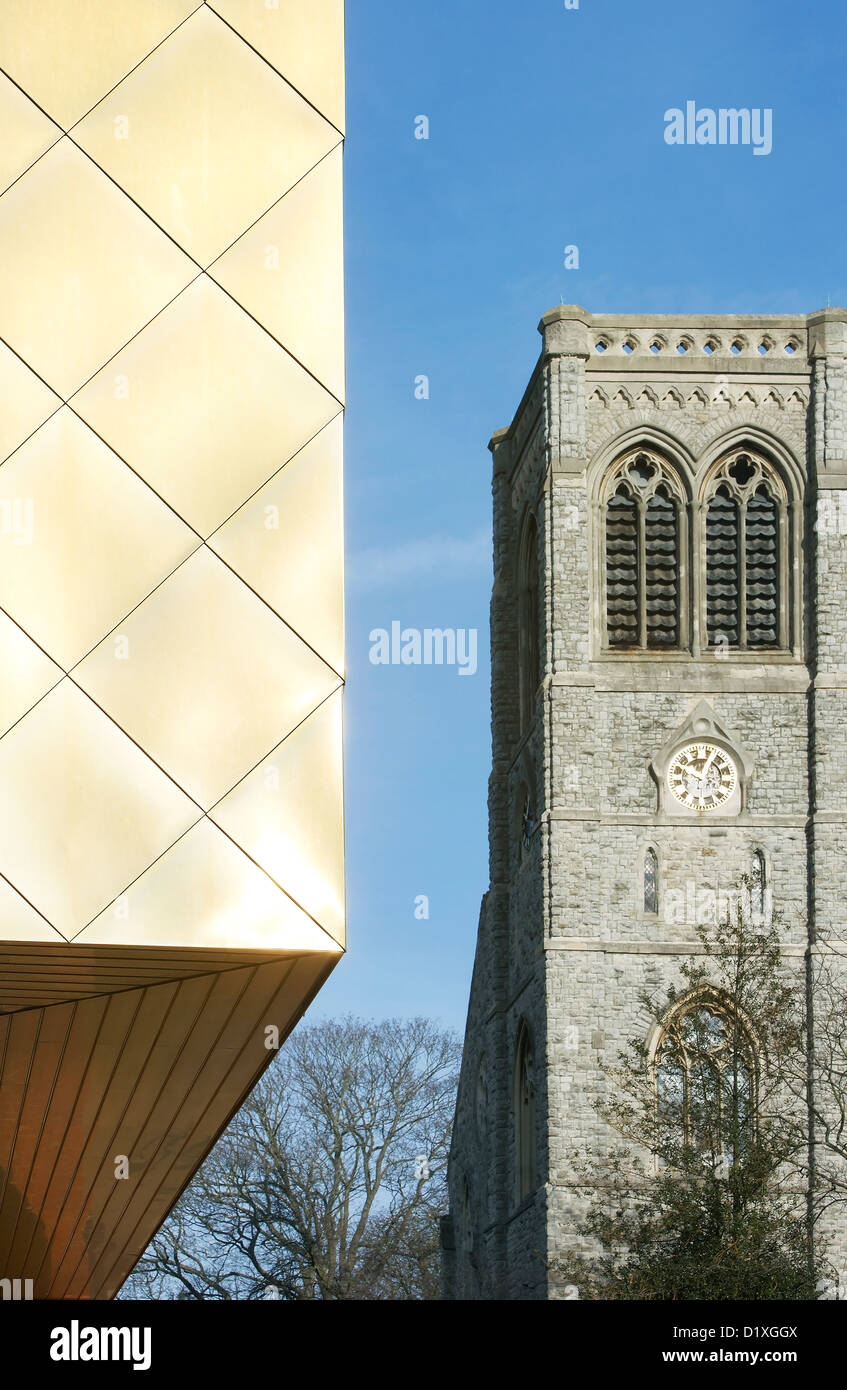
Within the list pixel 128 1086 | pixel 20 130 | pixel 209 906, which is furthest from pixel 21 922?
pixel 20 130

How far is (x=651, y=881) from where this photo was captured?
127ft

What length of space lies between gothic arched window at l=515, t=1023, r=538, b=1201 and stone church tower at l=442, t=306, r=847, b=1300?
2.6 inches

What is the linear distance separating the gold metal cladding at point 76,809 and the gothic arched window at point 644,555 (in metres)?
27.8

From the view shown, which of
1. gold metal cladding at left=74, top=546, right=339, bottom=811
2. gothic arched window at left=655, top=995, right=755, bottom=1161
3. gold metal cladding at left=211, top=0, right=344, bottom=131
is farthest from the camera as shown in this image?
gothic arched window at left=655, top=995, right=755, bottom=1161

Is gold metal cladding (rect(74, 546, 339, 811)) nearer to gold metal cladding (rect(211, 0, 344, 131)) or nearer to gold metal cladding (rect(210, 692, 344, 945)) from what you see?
gold metal cladding (rect(210, 692, 344, 945))

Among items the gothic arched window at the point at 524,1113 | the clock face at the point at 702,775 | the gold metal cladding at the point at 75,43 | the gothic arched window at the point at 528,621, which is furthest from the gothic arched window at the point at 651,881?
the gold metal cladding at the point at 75,43

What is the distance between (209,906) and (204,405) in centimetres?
322

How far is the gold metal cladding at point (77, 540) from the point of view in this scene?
43.0 feet

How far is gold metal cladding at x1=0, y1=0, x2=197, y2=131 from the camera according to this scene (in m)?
13.8

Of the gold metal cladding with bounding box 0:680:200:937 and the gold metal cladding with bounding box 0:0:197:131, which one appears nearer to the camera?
the gold metal cladding with bounding box 0:680:200:937

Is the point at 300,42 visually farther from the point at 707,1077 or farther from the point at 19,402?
the point at 707,1077

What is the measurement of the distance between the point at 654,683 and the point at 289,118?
2627 centimetres

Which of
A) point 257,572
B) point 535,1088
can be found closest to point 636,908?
point 535,1088

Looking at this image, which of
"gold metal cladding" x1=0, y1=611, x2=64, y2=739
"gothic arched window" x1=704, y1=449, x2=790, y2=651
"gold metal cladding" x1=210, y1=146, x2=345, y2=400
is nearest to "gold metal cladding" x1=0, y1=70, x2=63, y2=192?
"gold metal cladding" x1=210, y1=146, x2=345, y2=400
